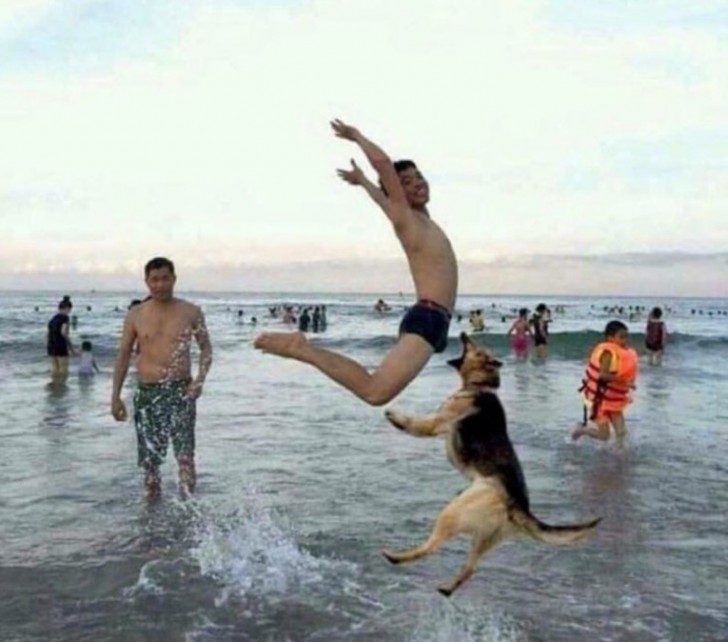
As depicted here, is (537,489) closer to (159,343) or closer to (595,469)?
(595,469)

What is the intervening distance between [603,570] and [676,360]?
26288 mm

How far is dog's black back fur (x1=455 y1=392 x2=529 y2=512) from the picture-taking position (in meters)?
4.54

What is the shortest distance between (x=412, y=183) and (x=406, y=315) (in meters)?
0.73

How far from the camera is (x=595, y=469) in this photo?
1085cm

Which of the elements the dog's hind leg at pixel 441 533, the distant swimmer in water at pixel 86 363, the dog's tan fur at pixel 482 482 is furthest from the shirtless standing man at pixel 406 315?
the distant swimmer in water at pixel 86 363

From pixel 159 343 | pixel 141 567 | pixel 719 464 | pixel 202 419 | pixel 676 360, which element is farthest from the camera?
pixel 676 360

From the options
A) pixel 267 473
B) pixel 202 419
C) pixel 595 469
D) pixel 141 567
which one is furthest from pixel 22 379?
pixel 141 567

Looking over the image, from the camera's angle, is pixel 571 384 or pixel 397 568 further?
pixel 571 384

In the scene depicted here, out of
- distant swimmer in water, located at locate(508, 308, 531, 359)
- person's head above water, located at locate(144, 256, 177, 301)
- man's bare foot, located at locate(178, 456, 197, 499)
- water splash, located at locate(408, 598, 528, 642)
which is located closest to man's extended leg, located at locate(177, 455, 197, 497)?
man's bare foot, located at locate(178, 456, 197, 499)

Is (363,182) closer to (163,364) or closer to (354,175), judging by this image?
(354,175)

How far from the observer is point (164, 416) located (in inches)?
318

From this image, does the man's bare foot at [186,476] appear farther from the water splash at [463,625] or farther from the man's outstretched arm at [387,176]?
the man's outstretched arm at [387,176]

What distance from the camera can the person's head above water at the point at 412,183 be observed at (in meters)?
5.45

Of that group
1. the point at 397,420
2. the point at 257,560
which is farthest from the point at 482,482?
the point at 257,560
